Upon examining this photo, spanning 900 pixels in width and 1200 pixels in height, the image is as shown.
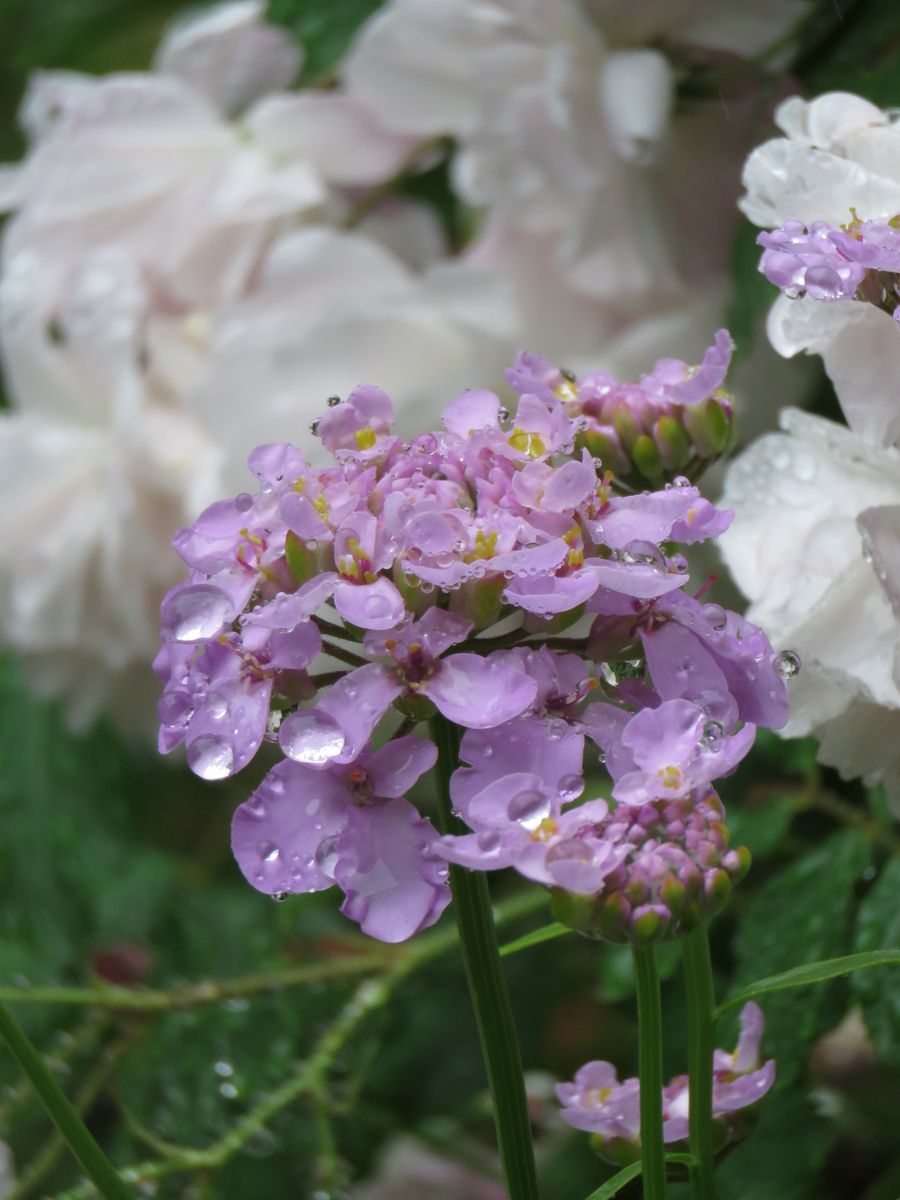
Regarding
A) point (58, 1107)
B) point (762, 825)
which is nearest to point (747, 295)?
point (762, 825)

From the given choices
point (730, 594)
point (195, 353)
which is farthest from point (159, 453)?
point (730, 594)

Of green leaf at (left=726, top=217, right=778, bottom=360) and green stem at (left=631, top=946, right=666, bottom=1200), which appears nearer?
green stem at (left=631, top=946, right=666, bottom=1200)

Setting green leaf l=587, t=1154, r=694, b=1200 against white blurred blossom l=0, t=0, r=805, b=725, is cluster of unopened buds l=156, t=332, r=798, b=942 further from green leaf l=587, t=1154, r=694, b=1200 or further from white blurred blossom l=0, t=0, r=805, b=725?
white blurred blossom l=0, t=0, r=805, b=725

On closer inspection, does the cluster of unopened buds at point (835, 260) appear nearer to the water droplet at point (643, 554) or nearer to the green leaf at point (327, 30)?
the water droplet at point (643, 554)

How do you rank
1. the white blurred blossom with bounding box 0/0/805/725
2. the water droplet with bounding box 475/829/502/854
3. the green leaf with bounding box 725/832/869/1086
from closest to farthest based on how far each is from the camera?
the water droplet with bounding box 475/829/502/854
the green leaf with bounding box 725/832/869/1086
the white blurred blossom with bounding box 0/0/805/725

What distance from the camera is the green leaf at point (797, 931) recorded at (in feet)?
0.78

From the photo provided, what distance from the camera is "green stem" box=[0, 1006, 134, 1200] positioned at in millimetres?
136

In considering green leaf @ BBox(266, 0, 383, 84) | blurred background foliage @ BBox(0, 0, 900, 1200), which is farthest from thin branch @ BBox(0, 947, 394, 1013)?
green leaf @ BBox(266, 0, 383, 84)

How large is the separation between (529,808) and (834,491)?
0.09 m

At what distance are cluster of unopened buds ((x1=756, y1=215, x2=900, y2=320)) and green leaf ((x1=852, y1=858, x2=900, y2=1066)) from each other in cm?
10

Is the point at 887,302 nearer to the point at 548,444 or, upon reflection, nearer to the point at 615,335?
the point at 548,444

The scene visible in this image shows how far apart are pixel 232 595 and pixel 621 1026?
1.13 ft

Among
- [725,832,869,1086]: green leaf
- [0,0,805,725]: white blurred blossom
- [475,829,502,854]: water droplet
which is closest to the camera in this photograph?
[475,829,502,854]: water droplet

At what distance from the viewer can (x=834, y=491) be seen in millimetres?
202
